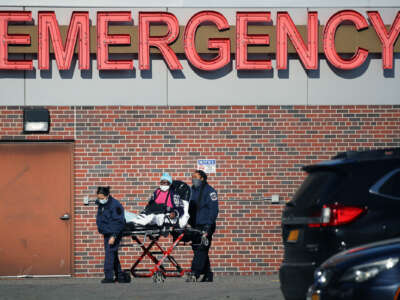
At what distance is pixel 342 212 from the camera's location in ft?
28.3

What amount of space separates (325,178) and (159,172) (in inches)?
294

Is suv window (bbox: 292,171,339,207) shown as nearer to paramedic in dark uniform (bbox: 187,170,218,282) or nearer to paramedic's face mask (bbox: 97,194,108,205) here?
paramedic in dark uniform (bbox: 187,170,218,282)

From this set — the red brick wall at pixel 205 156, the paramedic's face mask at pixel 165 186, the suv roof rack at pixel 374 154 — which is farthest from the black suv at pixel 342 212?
the red brick wall at pixel 205 156

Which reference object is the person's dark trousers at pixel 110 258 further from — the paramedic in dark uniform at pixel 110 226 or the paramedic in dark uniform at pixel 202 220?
the paramedic in dark uniform at pixel 202 220

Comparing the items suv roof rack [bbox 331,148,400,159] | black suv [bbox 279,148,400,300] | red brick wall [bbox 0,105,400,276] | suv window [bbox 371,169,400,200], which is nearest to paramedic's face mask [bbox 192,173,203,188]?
red brick wall [bbox 0,105,400,276]

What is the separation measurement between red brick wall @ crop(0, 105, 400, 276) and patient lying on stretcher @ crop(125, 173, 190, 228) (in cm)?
142

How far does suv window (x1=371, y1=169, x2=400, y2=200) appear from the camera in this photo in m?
8.78

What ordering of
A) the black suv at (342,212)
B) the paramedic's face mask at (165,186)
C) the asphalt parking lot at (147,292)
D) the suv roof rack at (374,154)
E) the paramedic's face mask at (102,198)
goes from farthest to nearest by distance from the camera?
the paramedic's face mask at (165,186)
the paramedic's face mask at (102,198)
the asphalt parking lot at (147,292)
the suv roof rack at (374,154)
the black suv at (342,212)

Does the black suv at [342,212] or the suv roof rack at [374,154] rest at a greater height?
the suv roof rack at [374,154]

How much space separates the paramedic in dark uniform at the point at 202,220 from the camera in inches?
553

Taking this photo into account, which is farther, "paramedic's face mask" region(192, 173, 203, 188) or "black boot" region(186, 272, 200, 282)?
"paramedic's face mask" region(192, 173, 203, 188)

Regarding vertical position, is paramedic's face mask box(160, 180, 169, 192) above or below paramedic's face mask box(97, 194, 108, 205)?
above

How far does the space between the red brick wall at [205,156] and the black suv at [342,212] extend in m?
7.05

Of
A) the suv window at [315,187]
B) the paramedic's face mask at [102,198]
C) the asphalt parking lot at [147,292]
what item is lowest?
the asphalt parking lot at [147,292]
